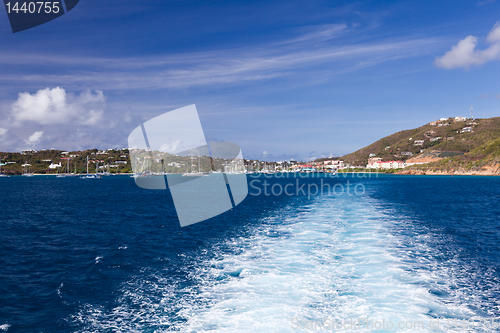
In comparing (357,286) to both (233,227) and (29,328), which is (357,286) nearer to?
(29,328)

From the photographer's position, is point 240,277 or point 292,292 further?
point 240,277

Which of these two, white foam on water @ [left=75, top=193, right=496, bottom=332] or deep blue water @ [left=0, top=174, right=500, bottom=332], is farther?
deep blue water @ [left=0, top=174, right=500, bottom=332]

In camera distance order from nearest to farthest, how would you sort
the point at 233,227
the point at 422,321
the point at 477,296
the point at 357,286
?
the point at 422,321 < the point at 477,296 < the point at 357,286 < the point at 233,227

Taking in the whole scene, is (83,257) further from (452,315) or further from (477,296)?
(477,296)

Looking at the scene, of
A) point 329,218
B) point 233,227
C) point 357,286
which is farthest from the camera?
point 329,218

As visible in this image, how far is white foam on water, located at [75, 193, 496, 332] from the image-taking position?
28.7 feet

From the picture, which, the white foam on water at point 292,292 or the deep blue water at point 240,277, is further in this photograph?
the deep blue water at point 240,277

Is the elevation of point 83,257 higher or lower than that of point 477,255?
higher

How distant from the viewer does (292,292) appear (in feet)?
35.1

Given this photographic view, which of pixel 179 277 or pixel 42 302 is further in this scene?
pixel 179 277

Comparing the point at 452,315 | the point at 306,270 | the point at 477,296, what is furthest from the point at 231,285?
the point at 477,296

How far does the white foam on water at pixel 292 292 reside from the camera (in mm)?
8758

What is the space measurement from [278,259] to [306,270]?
7.73ft

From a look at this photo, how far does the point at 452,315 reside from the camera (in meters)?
8.90
